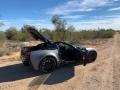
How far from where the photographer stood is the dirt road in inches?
372

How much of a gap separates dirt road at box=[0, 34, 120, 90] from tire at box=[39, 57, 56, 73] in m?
0.26

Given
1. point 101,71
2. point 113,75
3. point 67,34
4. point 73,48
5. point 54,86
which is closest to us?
point 54,86

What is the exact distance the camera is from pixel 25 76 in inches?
452

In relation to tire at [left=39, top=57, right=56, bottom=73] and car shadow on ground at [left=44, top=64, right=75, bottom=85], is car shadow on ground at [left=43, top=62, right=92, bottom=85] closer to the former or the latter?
car shadow on ground at [left=44, top=64, right=75, bottom=85]

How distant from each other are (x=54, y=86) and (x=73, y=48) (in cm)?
392

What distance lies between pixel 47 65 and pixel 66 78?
146cm

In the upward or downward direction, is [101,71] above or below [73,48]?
below

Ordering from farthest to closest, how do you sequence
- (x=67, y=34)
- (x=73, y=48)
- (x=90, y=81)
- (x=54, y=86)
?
(x=67, y=34)
(x=73, y=48)
(x=90, y=81)
(x=54, y=86)

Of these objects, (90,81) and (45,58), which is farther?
(45,58)

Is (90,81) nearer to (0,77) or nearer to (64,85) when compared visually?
(64,85)

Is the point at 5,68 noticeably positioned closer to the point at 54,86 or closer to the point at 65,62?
the point at 65,62

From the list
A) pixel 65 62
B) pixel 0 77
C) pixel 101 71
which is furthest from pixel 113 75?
pixel 0 77

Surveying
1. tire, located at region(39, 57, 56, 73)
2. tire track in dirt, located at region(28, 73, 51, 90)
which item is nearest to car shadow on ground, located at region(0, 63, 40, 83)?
tire, located at region(39, 57, 56, 73)

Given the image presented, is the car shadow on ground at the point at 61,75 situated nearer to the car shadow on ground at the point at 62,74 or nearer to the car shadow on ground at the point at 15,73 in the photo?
the car shadow on ground at the point at 62,74
